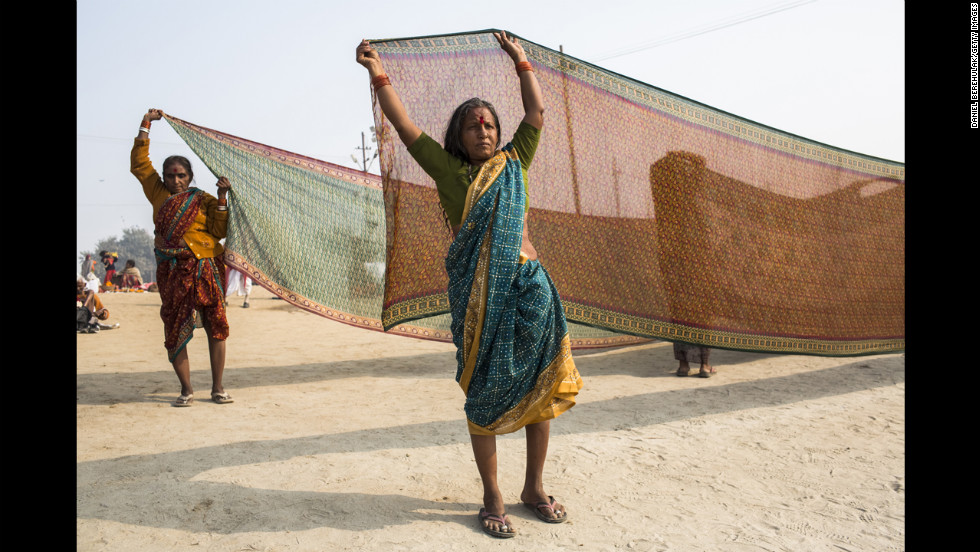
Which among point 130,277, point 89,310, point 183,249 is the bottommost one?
point 89,310

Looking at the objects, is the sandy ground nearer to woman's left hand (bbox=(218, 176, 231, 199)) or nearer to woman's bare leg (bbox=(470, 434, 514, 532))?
woman's bare leg (bbox=(470, 434, 514, 532))

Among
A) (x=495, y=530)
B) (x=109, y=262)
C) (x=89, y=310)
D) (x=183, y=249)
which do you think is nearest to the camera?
(x=495, y=530)

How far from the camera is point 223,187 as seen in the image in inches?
178

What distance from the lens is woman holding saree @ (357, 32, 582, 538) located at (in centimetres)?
229

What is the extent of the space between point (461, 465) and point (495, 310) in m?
1.13

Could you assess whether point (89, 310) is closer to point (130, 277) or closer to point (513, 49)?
point (513, 49)

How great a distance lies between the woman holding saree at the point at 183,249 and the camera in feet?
14.4

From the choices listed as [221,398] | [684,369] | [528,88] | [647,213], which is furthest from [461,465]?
[684,369]

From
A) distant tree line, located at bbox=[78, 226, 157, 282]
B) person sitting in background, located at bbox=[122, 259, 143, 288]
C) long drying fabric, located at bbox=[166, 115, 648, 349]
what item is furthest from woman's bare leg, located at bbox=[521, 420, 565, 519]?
distant tree line, located at bbox=[78, 226, 157, 282]

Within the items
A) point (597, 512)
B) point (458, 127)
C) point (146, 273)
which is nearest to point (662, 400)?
point (597, 512)

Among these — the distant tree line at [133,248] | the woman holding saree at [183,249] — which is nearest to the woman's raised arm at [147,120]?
the woman holding saree at [183,249]

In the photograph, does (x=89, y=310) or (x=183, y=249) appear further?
(x=89, y=310)

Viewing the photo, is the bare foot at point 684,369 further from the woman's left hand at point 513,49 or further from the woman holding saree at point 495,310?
the woman's left hand at point 513,49

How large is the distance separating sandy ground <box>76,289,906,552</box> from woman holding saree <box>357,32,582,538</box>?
12.2 inches
